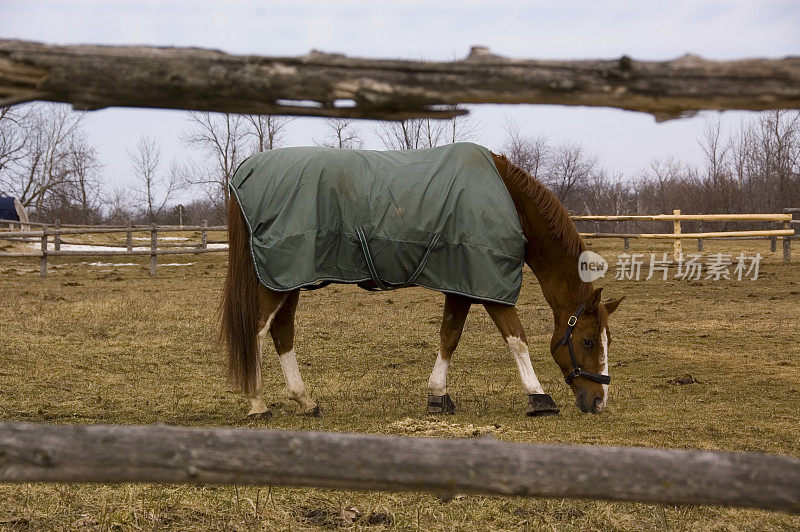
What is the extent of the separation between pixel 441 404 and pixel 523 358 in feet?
2.34

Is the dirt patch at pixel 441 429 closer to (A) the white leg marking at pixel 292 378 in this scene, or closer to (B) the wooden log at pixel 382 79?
(A) the white leg marking at pixel 292 378

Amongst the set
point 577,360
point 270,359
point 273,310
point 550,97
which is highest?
point 550,97

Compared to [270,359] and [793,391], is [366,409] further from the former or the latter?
[793,391]

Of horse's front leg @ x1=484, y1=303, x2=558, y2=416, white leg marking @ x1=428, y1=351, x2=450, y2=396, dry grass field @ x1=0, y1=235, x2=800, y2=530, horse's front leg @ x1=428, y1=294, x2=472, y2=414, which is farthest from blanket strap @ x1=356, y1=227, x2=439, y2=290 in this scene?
dry grass field @ x1=0, y1=235, x2=800, y2=530

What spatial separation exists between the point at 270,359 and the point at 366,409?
8.61 feet

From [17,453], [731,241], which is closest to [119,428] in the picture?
[17,453]

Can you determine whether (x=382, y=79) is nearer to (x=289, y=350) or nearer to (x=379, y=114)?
(x=379, y=114)

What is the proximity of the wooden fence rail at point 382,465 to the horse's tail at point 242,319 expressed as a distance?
322 centimetres

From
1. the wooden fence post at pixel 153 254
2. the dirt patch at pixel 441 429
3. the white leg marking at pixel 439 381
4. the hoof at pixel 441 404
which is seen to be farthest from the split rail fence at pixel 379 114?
the wooden fence post at pixel 153 254

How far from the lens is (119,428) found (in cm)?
205

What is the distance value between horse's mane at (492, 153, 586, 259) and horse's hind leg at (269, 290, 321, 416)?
6.19ft

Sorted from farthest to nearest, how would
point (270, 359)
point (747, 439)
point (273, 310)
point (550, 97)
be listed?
point (270, 359) → point (273, 310) → point (747, 439) → point (550, 97)

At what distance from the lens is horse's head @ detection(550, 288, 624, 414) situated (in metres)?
5.40

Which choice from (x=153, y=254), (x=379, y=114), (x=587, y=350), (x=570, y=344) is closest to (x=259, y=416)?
(x=570, y=344)
